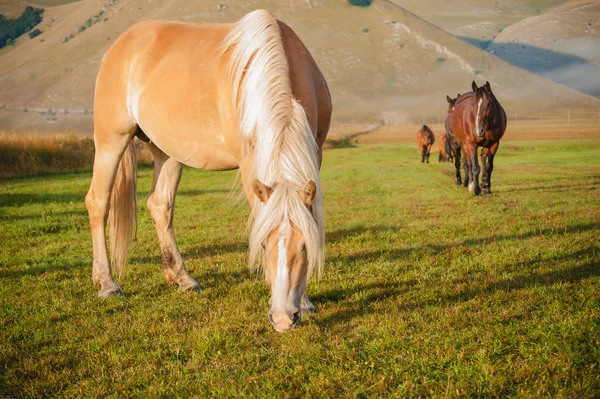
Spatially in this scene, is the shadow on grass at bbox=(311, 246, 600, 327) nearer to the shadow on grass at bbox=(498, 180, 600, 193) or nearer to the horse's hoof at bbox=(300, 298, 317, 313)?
the horse's hoof at bbox=(300, 298, 317, 313)

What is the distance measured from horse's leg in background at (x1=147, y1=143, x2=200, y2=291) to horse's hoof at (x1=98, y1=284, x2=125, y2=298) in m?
0.50

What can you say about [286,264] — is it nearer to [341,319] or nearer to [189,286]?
[341,319]

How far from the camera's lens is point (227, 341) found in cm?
353

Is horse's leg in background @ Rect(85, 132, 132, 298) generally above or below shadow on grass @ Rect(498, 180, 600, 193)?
above

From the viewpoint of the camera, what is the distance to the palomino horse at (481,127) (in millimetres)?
11680

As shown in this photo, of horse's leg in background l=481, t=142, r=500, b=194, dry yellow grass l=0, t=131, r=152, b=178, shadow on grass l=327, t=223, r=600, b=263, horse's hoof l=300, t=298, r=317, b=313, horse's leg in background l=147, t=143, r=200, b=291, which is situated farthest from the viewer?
dry yellow grass l=0, t=131, r=152, b=178

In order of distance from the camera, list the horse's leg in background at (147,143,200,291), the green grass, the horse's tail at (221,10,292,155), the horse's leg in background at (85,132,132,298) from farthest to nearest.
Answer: the horse's leg in background at (85,132,132,298) → the horse's leg in background at (147,143,200,291) → the horse's tail at (221,10,292,155) → the green grass

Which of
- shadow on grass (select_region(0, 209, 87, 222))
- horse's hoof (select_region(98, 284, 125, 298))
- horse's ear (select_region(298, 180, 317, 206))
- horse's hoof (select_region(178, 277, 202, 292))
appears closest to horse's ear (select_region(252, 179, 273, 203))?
horse's ear (select_region(298, 180, 317, 206))

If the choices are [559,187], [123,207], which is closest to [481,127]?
[559,187]

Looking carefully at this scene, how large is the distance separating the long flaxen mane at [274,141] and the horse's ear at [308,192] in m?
0.04

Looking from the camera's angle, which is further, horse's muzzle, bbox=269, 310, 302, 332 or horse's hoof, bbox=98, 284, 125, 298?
horse's hoof, bbox=98, 284, 125, 298

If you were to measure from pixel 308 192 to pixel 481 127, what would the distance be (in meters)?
9.55

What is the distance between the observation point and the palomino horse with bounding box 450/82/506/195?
460 inches

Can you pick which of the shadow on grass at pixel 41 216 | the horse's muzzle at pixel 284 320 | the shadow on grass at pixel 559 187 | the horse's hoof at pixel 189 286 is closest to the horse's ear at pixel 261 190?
the horse's muzzle at pixel 284 320
